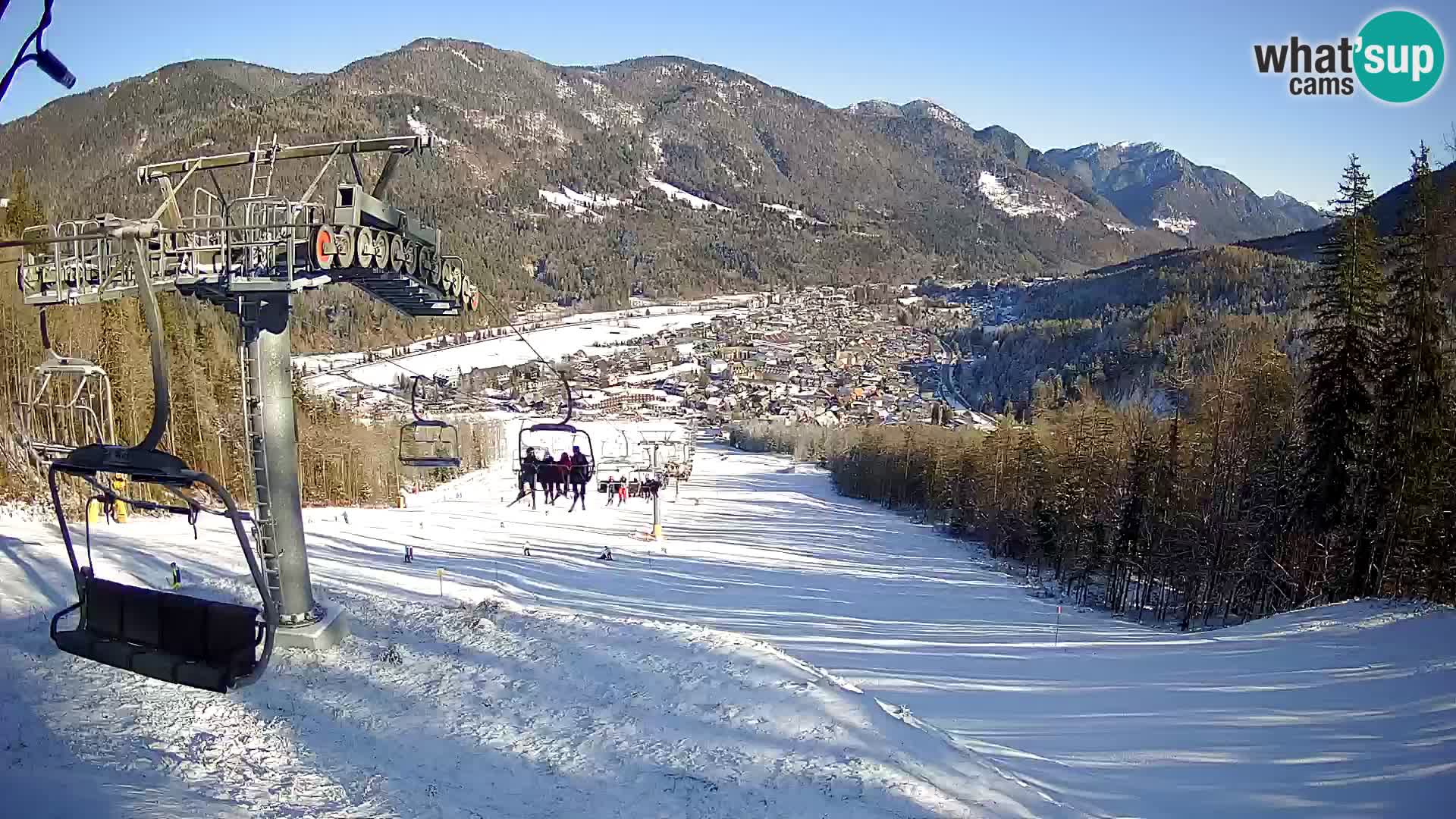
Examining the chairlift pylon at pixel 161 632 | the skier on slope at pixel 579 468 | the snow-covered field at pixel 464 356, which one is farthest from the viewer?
the snow-covered field at pixel 464 356

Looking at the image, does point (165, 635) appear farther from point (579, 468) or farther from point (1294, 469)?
point (1294, 469)

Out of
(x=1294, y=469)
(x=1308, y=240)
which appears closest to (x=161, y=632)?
(x=1294, y=469)

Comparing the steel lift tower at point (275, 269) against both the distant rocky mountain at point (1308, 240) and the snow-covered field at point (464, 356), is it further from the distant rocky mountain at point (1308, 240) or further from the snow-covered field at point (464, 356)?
the distant rocky mountain at point (1308, 240)

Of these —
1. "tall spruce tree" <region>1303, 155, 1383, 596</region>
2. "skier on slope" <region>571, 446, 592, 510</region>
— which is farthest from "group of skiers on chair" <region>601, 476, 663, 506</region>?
"tall spruce tree" <region>1303, 155, 1383, 596</region>

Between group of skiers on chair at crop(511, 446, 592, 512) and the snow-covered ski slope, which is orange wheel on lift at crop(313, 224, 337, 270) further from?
group of skiers on chair at crop(511, 446, 592, 512)

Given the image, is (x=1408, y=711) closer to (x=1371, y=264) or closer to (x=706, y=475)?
(x=1371, y=264)

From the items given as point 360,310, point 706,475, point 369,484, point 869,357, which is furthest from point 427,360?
point 869,357

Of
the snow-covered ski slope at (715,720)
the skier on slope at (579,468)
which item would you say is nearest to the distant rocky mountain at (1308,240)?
the snow-covered ski slope at (715,720)
